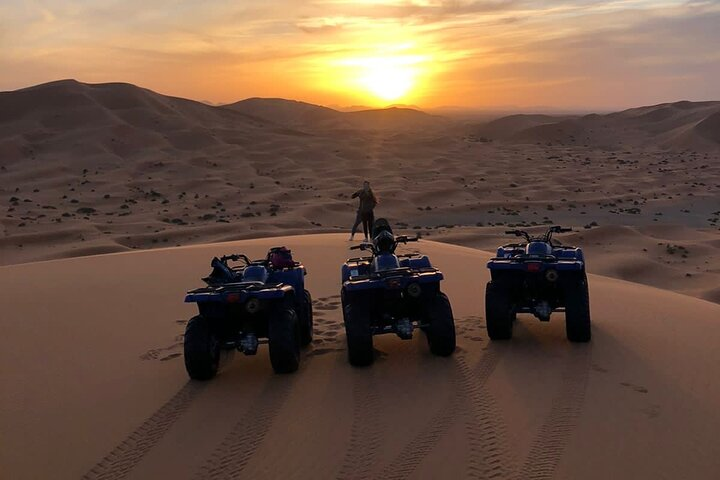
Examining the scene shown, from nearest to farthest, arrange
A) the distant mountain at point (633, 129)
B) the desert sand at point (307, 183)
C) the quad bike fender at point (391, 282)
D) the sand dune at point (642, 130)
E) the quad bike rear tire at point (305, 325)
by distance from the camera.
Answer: the quad bike fender at point (391, 282) → the quad bike rear tire at point (305, 325) → the desert sand at point (307, 183) → the sand dune at point (642, 130) → the distant mountain at point (633, 129)

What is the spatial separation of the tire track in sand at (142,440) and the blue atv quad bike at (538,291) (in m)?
3.35

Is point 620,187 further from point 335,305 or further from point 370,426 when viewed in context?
point 370,426

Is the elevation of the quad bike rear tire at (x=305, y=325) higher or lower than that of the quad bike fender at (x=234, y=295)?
lower

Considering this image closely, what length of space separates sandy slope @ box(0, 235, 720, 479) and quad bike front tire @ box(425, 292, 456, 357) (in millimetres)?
147

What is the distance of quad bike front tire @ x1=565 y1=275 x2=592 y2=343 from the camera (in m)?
7.34

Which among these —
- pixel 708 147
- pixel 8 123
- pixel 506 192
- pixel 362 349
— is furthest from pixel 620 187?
pixel 8 123

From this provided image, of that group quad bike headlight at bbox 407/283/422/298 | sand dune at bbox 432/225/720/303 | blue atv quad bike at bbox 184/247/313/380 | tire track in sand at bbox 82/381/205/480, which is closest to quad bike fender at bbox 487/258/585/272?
quad bike headlight at bbox 407/283/422/298

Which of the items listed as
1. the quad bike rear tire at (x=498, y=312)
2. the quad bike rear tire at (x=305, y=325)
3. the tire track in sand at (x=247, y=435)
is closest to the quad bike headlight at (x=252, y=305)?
the tire track in sand at (x=247, y=435)

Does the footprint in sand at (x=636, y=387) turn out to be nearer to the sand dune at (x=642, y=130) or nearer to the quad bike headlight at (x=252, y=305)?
the quad bike headlight at (x=252, y=305)

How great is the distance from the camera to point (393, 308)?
23.1 feet

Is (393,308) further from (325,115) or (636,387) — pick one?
(325,115)

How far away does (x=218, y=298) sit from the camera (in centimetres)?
625

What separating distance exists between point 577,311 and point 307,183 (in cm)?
3358

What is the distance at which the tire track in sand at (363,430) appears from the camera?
4691 mm
